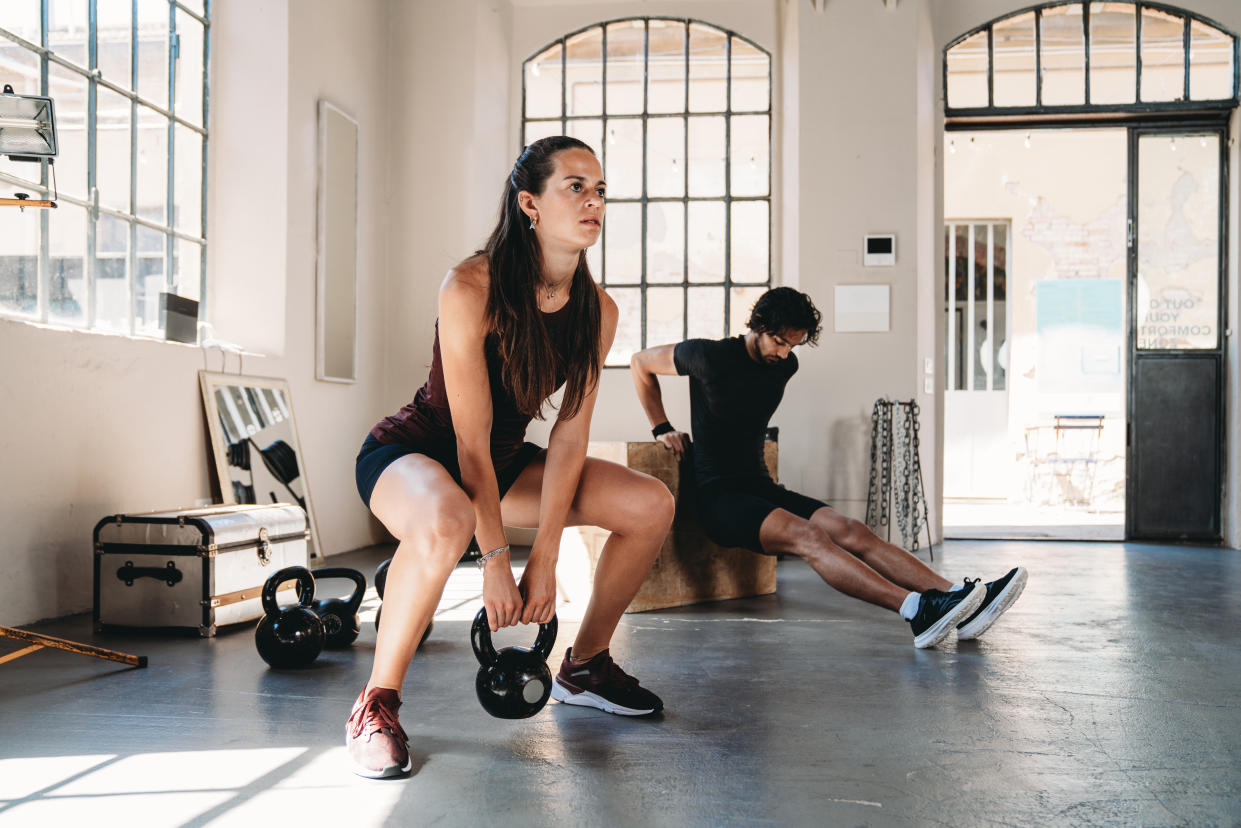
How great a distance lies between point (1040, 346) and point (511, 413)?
35.8ft

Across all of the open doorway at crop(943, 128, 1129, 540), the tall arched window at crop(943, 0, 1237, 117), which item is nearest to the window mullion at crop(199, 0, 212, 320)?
the tall arched window at crop(943, 0, 1237, 117)

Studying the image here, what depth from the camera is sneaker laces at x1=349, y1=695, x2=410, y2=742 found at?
2.11 meters

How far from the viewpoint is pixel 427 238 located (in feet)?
23.3

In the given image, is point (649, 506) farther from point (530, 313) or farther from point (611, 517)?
point (530, 313)

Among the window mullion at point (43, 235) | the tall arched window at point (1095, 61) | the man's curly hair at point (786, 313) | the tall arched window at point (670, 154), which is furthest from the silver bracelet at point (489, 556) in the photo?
the tall arched window at point (1095, 61)

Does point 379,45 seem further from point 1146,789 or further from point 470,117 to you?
point 1146,789

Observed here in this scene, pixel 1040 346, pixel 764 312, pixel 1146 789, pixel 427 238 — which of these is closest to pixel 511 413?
Result: pixel 1146 789

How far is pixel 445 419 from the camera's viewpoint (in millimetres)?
2414

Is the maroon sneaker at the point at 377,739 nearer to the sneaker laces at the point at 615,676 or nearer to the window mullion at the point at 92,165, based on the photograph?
the sneaker laces at the point at 615,676

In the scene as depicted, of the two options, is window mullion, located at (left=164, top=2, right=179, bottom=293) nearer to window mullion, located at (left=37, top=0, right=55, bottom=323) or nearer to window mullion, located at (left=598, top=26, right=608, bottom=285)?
window mullion, located at (left=37, top=0, right=55, bottom=323)

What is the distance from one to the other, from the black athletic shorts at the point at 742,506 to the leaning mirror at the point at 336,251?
9.69 ft

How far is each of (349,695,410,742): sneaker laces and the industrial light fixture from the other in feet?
5.33

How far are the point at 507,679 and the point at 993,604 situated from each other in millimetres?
1906

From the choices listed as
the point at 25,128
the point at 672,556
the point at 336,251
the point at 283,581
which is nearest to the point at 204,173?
the point at 336,251
